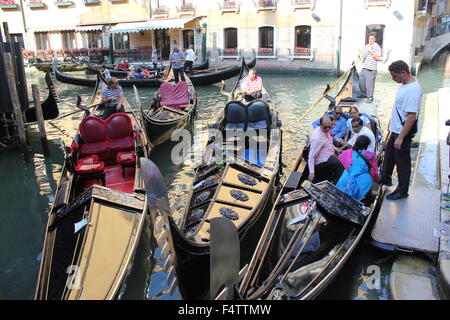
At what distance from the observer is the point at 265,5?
1167 centimetres

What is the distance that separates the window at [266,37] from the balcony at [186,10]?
2253mm

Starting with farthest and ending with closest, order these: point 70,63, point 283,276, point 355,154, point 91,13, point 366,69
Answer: point 91,13, point 70,63, point 366,69, point 355,154, point 283,276

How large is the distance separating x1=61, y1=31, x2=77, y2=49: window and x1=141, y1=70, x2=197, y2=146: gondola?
34.3 ft

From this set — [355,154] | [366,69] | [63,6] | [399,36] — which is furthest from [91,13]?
[355,154]

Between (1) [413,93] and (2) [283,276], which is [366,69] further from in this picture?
(2) [283,276]

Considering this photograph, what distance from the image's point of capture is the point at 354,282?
217 cm

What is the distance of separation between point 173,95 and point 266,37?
7.28 metres

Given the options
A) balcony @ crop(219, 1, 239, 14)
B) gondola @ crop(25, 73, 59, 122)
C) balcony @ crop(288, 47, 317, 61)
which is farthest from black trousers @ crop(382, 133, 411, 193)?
balcony @ crop(219, 1, 239, 14)

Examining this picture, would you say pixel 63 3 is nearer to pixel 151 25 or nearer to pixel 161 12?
pixel 161 12

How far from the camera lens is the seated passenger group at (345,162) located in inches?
94.4

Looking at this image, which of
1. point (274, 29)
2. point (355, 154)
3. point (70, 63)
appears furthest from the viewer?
point (70, 63)

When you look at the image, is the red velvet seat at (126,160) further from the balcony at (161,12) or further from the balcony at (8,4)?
the balcony at (8,4)
